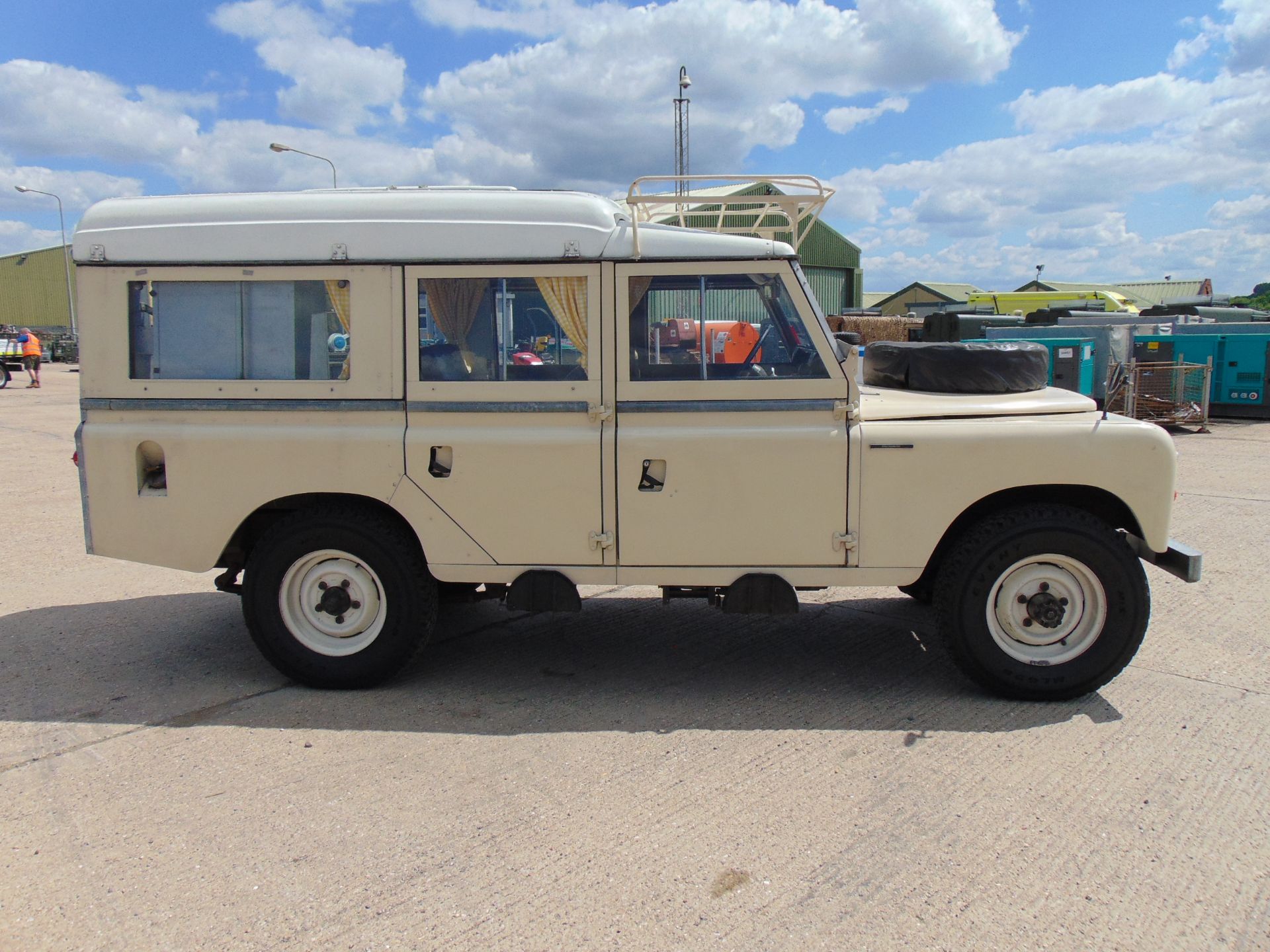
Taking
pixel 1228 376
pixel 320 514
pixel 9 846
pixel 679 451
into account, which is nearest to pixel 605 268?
pixel 679 451

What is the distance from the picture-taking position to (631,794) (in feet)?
11.9

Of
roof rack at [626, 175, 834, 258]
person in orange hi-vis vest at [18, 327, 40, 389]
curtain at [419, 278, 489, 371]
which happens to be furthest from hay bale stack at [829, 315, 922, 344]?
person in orange hi-vis vest at [18, 327, 40, 389]

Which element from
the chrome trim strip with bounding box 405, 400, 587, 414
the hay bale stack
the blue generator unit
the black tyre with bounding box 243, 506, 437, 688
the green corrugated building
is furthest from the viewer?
the green corrugated building

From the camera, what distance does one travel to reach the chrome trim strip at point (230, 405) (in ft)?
14.7

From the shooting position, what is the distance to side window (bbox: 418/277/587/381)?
174 inches

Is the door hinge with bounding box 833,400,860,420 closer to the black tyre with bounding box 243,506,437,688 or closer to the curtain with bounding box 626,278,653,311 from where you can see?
the curtain with bounding box 626,278,653,311

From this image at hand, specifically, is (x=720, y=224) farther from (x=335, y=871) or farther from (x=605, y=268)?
(x=335, y=871)

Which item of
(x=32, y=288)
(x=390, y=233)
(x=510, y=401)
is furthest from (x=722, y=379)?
(x=32, y=288)

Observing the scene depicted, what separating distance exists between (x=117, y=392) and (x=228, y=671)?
5.04 ft

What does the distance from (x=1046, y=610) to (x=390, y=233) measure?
3525 millimetres

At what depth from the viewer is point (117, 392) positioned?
455 cm

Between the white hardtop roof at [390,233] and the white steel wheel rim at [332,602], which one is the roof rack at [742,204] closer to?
the white hardtop roof at [390,233]

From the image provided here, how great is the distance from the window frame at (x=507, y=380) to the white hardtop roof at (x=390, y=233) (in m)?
0.05

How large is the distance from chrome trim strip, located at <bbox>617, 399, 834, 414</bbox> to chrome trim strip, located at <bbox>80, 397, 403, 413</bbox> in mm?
1173
